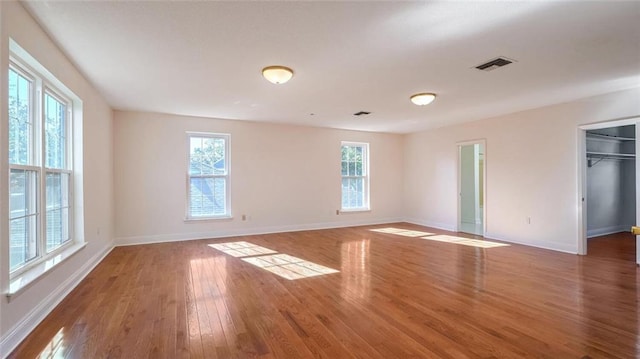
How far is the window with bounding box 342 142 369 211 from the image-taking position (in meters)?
7.67

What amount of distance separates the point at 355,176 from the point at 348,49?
200 inches

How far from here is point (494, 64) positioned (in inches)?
128

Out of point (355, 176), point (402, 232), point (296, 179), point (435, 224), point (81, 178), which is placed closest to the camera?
point (81, 178)

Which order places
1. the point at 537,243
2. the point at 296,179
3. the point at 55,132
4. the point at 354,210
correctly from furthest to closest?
the point at 354,210 → the point at 296,179 → the point at 537,243 → the point at 55,132

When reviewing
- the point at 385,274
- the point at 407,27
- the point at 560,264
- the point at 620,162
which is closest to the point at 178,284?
the point at 385,274

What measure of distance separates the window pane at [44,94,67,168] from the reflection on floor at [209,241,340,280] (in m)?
2.50

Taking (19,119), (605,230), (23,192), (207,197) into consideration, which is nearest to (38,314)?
(23,192)

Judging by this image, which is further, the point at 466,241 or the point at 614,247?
Result: the point at 466,241

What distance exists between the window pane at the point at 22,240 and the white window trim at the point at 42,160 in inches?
2.0

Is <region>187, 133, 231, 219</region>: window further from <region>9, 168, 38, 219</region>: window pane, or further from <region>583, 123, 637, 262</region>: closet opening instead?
<region>583, 123, 637, 262</region>: closet opening

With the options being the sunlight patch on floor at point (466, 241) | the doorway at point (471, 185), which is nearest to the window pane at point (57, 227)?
the sunlight patch on floor at point (466, 241)

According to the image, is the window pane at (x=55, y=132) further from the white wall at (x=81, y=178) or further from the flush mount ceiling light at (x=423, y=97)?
the flush mount ceiling light at (x=423, y=97)

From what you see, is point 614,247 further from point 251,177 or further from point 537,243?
point 251,177

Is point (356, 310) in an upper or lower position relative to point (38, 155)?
lower
